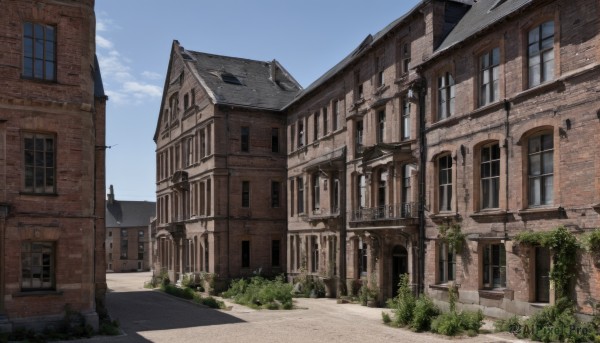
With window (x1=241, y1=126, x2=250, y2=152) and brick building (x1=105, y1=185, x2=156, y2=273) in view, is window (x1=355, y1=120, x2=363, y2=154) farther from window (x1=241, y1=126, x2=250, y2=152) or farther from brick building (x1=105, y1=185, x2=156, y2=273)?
brick building (x1=105, y1=185, x2=156, y2=273)

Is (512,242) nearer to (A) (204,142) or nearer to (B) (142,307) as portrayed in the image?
(B) (142,307)

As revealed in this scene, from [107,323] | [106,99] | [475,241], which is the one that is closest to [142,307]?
[107,323]

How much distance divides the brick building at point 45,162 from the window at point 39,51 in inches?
1.1

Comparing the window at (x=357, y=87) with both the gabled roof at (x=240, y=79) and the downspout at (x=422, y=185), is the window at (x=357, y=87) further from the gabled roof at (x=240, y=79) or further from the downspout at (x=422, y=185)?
the gabled roof at (x=240, y=79)

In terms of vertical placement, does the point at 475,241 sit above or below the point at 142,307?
above

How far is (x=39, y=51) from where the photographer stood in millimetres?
18891

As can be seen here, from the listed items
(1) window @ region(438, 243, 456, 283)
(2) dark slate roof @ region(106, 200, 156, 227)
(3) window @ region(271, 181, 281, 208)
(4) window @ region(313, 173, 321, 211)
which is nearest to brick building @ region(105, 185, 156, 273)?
(2) dark slate roof @ region(106, 200, 156, 227)

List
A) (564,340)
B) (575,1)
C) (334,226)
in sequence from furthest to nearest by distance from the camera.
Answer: (334,226) < (575,1) < (564,340)

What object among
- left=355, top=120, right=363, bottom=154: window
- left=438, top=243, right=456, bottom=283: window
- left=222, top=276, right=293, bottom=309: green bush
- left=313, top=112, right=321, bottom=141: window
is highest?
left=313, top=112, right=321, bottom=141: window

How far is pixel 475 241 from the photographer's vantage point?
66.6ft

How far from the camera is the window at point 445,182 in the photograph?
22109mm

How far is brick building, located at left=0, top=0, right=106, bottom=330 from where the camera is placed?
18.0 metres

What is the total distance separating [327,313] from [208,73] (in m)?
21.3

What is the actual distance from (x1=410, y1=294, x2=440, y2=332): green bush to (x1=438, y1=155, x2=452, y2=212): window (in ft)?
14.2
